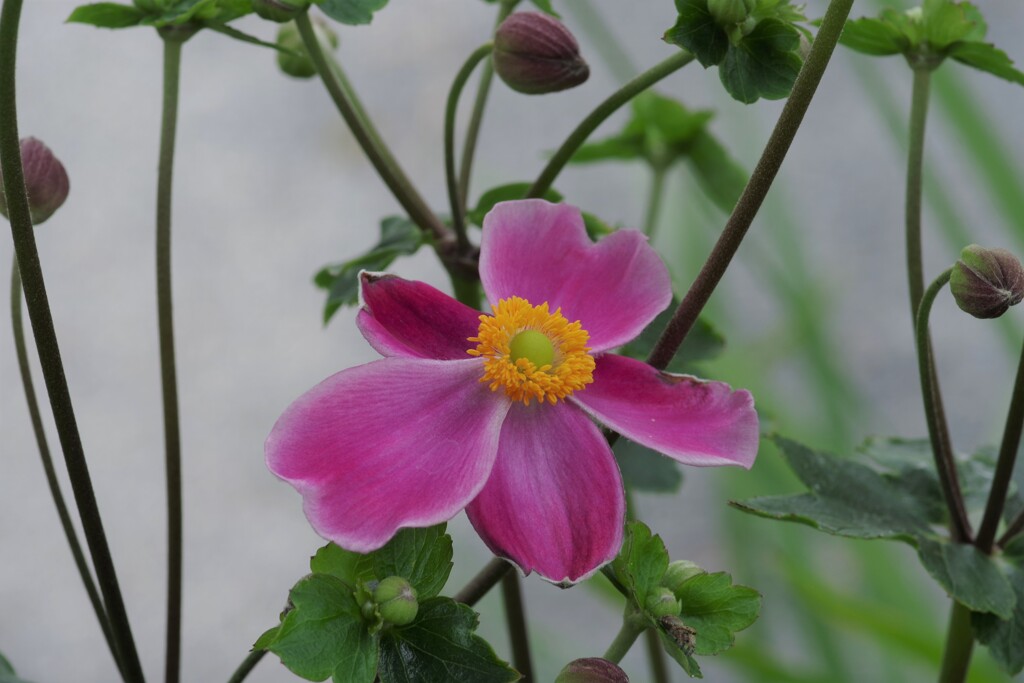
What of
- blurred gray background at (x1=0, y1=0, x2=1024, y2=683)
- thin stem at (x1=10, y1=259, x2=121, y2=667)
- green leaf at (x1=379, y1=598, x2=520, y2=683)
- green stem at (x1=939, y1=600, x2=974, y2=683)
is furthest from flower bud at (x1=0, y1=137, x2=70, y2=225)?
blurred gray background at (x1=0, y1=0, x2=1024, y2=683)

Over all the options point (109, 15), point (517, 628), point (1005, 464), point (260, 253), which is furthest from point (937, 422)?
point (260, 253)

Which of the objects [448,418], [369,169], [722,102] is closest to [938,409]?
[448,418]

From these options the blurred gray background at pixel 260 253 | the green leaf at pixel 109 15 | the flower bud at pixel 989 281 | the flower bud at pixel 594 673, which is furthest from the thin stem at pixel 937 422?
the blurred gray background at pixel 260 253

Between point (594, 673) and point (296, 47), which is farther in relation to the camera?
point (296, 47)

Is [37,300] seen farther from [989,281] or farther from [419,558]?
[989,281]

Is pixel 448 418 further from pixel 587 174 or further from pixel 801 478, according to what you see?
pixel 587 174
